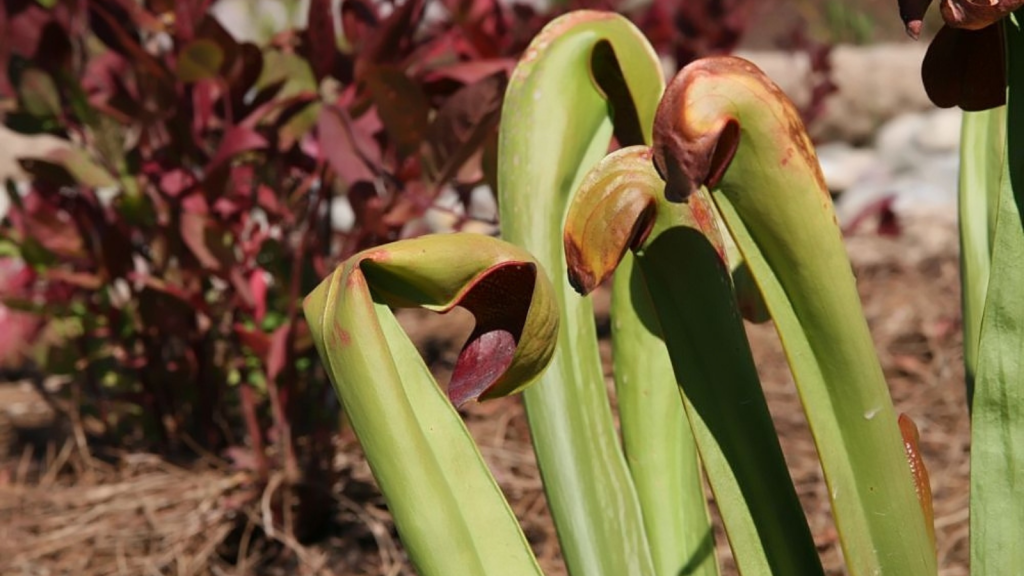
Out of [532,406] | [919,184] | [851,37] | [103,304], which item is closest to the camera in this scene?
[532,406]

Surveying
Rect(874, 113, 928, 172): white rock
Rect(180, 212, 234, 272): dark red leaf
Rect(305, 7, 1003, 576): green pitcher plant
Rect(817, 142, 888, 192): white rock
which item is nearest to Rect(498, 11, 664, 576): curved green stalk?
Rect(305, 7, 1003, 576): green pitcher plant

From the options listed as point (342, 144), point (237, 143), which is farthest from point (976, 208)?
point (237, 143)

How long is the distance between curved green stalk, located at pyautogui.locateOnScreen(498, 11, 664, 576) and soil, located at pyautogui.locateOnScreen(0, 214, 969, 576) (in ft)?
2.54

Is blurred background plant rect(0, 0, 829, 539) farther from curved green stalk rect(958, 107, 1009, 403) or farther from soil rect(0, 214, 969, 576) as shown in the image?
curved green stalk rect(958, 107, 1009, 403)

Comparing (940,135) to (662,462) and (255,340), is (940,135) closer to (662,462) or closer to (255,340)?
(255,340)

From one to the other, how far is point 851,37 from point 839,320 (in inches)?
283

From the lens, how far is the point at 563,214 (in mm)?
885

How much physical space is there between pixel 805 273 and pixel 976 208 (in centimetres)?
44

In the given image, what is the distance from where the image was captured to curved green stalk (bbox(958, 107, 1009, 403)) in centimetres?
97

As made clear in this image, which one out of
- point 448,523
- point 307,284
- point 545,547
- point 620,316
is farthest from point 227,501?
point 448,523

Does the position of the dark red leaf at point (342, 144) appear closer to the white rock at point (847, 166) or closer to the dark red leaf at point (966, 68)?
the dark red leaf at point (966, 68)

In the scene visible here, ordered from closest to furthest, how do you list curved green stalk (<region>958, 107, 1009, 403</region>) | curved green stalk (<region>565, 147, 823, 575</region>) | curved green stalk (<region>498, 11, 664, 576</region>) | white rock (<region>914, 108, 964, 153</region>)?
curved green stalk (<region>565, 147, 823, 575</region>)
curved green stalk (<region>498, 11, 664, 576</region>)
curved green stalk (<region>958, 107, 1009, 403</region>)
white rock (<region>914, 108, 964, 153</region>)

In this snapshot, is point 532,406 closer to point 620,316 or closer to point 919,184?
point 620,316

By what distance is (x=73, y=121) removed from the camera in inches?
65.4
